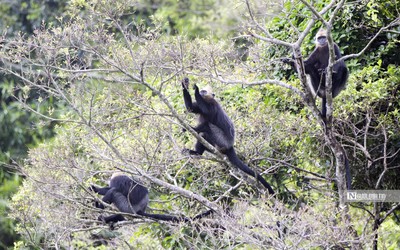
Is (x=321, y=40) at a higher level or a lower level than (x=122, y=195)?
higher

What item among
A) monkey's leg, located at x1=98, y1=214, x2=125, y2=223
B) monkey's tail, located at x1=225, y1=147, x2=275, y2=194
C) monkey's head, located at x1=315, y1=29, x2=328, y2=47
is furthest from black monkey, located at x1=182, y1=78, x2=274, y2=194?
monkey's head, located at x1=315, y1=29, x2=328, y2=47

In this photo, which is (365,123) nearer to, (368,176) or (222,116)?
(368,176)

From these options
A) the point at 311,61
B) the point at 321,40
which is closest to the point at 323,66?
the point at 311,61

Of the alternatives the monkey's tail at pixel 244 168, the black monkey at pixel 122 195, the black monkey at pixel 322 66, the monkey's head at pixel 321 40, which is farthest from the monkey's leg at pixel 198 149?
the monkey's head at pixel 321 40

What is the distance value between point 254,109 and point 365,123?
55.1 inches

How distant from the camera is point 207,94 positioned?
9.28 m

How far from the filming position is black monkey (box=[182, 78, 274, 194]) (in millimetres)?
8758

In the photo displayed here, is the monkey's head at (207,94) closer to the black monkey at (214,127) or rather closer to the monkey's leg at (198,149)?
the black monkey at (214,127)

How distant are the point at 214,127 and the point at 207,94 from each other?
0.42 meters

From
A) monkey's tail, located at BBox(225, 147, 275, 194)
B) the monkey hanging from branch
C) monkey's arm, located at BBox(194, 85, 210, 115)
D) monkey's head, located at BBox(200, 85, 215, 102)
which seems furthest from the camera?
monkey's head, located at BBox(200, 85, 215, 102)

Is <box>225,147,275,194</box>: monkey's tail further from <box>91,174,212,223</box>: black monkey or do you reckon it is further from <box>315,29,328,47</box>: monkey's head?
<box>315,29,328,47</box>: monkey's head

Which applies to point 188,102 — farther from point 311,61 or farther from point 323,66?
point 323,66

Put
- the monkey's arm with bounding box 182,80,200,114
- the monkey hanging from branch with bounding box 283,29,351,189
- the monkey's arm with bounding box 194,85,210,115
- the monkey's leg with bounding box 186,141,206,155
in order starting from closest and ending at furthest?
1. the monkey's arm with bounding box 182,80,200,114
2. the monkey hanging from branch with bounding box 283,29,351,189
3. the monkey's arm with bounding box 194,85,210,115
4. the monkey's leg with bounding box 186,141,206,155

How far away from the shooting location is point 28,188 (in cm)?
Answer: 938
